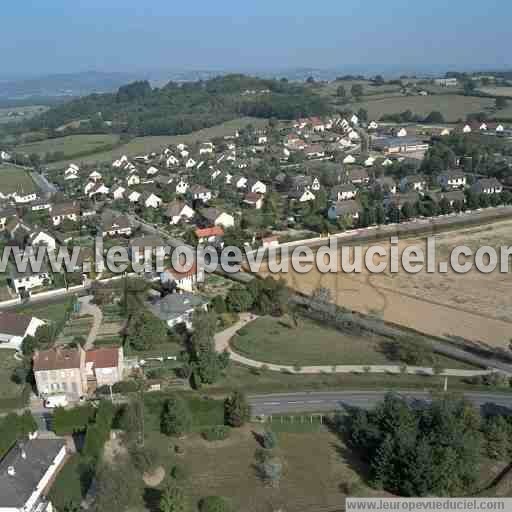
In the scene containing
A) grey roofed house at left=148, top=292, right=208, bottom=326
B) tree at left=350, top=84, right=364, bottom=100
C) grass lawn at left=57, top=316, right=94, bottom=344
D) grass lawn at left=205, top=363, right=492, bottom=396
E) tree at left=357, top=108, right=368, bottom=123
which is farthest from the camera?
tree at left=350, top=84, right=364, bottom=100

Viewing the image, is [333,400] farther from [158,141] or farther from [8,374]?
[158,141]

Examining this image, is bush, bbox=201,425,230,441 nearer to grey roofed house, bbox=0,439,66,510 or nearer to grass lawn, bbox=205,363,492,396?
grass lawn, bbox=205,363,492,396

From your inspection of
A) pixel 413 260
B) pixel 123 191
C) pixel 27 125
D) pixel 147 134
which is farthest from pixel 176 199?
pixel 27 125

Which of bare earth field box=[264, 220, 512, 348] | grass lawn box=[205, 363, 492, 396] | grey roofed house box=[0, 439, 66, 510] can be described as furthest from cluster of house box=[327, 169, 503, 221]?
grey roofed house box=[0, 439, 66, 510]

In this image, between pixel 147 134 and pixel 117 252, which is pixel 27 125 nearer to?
pixel 147 134

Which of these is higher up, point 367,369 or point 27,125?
point 27,125

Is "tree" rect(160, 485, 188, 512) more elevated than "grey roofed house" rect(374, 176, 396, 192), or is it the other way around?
"grey roofed house" rect(374, 176, 396, 192)

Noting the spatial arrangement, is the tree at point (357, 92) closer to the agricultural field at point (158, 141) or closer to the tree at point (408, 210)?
the agricultural field at point (158, 141)
